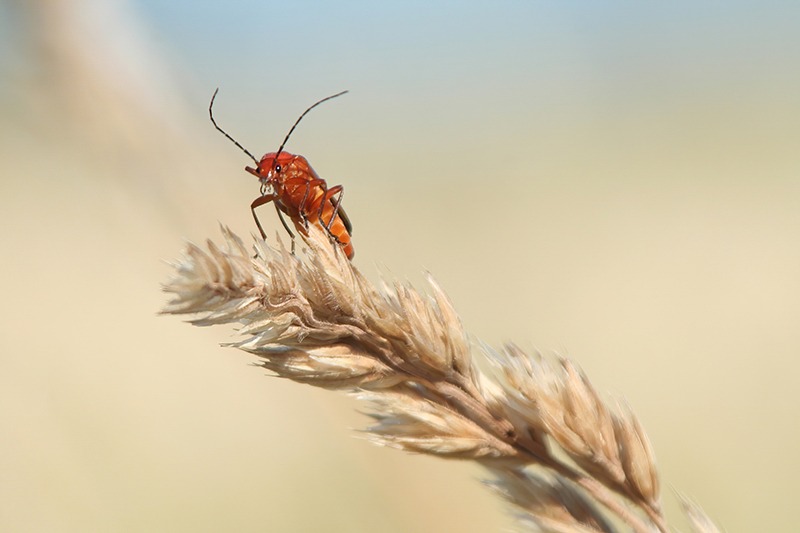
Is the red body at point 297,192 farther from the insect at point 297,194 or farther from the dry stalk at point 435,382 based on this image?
the dry stalk at point 435,382

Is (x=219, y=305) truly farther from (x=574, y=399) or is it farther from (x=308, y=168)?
(x=308, y=168)

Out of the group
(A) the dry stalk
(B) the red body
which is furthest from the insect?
(A) the dry stalk

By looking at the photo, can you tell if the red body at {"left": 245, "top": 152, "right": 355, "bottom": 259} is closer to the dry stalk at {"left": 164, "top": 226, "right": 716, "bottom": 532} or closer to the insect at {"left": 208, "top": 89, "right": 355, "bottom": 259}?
the insect at {"left": 208, "top": 89, "right": 355, "bottom": 259}

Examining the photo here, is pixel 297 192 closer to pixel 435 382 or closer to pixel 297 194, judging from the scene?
pixel 297 194

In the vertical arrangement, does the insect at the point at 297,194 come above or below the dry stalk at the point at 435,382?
above

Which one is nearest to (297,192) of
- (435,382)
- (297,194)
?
(297,194)

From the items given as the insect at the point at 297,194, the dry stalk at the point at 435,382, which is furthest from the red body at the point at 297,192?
the dry stalk at the point at 435,382

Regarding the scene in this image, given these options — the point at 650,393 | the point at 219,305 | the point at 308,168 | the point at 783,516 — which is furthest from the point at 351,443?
the point at 650,393
